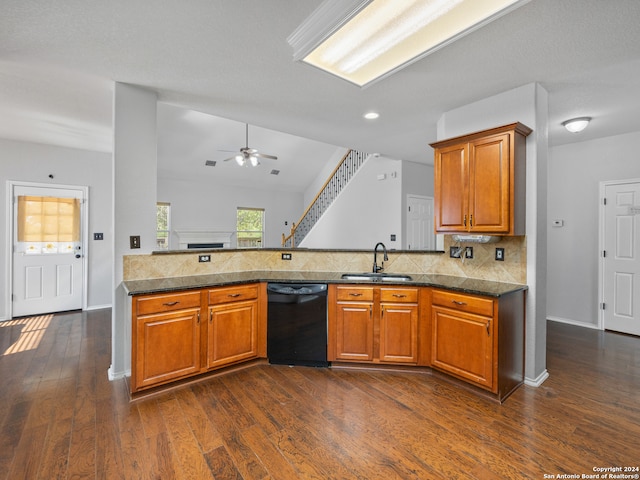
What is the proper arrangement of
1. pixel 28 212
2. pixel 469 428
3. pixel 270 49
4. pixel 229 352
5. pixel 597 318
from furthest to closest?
pixel 28 212 < pixel 597 318 < pixel 229 352 < pixel 270 49 < pixel 469 428

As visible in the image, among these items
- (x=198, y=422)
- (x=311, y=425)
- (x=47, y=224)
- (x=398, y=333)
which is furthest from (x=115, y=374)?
(x=47, y=224)

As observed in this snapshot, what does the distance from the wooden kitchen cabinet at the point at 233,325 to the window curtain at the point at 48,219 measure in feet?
12.8

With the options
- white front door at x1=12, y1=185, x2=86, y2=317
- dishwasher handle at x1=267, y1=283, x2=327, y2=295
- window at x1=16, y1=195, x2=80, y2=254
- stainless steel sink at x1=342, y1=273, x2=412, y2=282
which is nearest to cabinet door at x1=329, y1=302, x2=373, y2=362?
dishwasher handle at x1=267, y1=283, x2=327, y2=295

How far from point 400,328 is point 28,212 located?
5.80 m

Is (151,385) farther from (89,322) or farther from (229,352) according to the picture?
(89,322)

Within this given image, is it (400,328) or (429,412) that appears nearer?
(429,412)

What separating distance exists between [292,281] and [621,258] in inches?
178

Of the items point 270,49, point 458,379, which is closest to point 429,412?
point 458,379

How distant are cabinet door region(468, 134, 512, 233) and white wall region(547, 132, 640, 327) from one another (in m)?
2.89

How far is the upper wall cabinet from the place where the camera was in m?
2.69

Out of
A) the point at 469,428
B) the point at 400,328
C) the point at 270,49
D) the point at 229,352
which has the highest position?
the point at 270,49

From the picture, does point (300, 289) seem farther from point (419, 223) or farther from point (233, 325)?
point (419, 223)

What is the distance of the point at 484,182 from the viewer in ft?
9.30

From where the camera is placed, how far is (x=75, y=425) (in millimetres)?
2205
